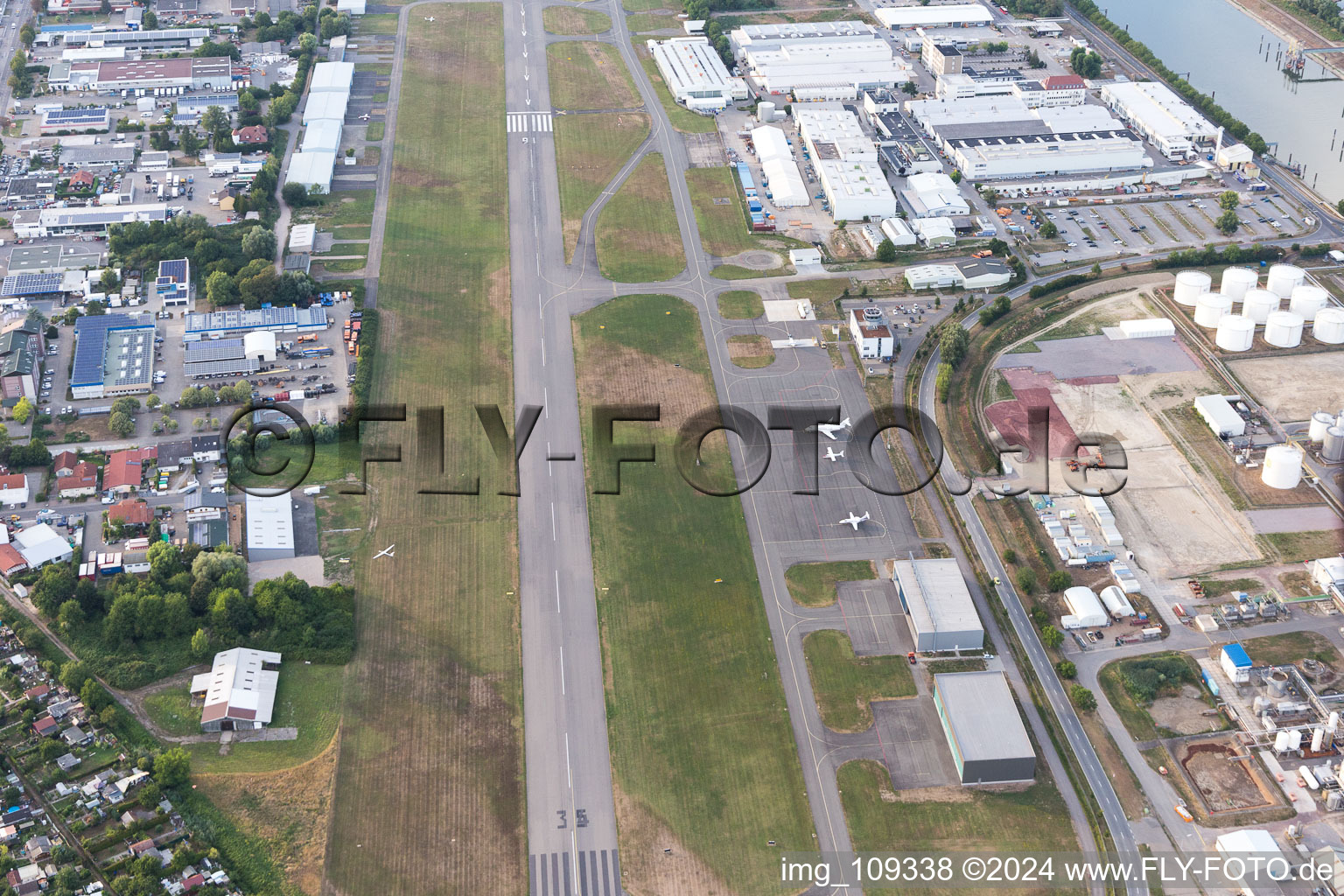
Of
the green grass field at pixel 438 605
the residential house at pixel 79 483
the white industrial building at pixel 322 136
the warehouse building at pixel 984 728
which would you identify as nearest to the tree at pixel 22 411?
the residential house at pixel 79 483

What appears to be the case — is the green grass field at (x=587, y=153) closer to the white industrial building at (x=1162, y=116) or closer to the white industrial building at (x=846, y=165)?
the white industrial building at (x=846, y=165)

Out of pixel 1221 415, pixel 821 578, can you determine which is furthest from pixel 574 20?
pixel 821 578

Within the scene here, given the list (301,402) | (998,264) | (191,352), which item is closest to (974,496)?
(998,264)

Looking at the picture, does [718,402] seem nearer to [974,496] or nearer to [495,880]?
[974,496]

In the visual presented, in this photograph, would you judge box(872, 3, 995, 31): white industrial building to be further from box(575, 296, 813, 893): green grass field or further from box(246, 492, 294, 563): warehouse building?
box(246, 492, 294, 563): warehouse building

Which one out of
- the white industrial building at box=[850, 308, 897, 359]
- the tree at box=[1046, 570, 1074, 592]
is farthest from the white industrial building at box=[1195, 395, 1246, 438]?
the white industrial building at box=[850, 308, 897, 359]
